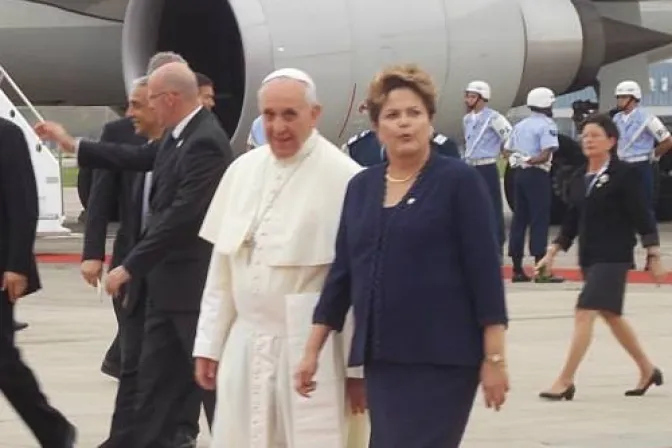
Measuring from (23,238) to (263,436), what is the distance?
6.46 feet

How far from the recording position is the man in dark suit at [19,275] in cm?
673

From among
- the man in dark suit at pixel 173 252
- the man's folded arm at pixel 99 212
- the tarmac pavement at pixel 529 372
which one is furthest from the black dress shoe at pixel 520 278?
the man in dark suit at pixel 173 252

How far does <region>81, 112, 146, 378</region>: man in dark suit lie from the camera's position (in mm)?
7387

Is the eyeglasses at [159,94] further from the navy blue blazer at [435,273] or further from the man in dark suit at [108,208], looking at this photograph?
the navy blue blazer at [435,273]

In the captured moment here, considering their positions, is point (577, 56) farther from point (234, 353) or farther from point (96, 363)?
Answer: point (234, 353)

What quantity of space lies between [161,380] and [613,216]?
2.77m

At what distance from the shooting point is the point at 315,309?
5.01 m

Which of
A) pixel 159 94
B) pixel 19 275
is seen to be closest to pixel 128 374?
pixel 19 275

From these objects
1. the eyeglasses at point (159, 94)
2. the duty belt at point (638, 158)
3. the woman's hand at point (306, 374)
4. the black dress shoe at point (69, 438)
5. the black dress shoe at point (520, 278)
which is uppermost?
the eyeglasses at point (159, 94)

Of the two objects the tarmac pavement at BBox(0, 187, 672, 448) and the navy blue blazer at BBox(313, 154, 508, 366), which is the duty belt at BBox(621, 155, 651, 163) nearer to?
the tarmac pavement at BBox(0, 187, 672, 448)

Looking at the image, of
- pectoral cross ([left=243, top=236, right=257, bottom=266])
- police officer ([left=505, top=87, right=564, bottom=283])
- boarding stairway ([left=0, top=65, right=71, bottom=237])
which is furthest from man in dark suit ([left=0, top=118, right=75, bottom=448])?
boarding stairway ([left=0, top=65, right=71, bottom=237])

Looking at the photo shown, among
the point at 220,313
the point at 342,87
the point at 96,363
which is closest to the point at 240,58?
the point at 342,87

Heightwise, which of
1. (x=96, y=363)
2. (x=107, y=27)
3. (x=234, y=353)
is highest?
(x=107, y=27)

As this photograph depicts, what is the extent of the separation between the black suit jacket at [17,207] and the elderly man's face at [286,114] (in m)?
1.83
